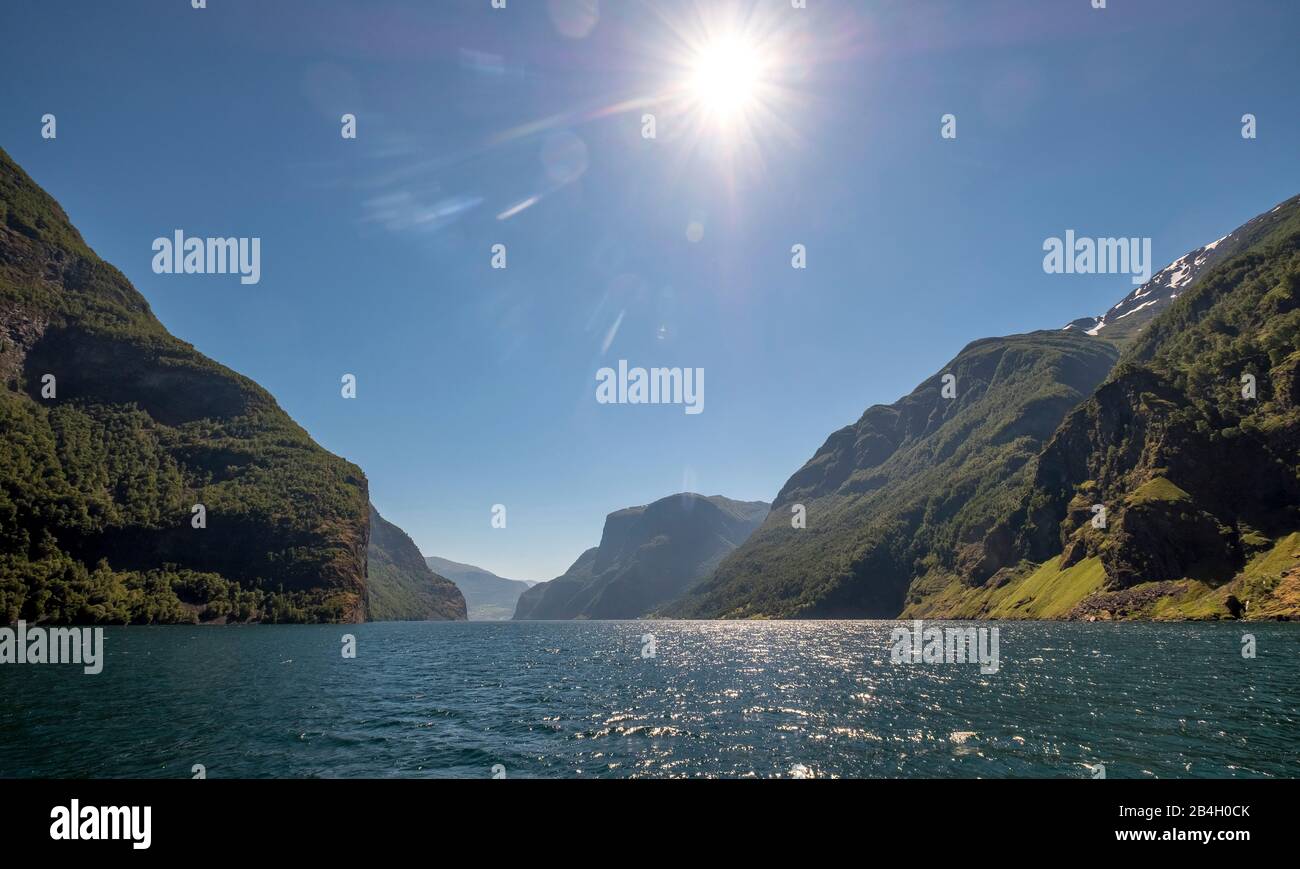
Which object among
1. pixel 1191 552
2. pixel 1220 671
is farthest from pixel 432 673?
pixel 1191 552

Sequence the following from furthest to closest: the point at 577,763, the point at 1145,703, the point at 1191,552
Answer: the point at 1191,552
the point at 1145,703
the point at 577,763

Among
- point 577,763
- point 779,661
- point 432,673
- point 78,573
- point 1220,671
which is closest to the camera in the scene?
point 577,763

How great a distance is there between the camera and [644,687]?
6381 cm

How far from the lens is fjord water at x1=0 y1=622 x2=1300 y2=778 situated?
32312 mm

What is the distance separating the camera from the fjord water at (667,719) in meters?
32.3

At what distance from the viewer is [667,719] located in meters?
45.7
